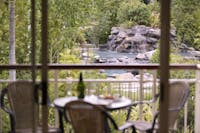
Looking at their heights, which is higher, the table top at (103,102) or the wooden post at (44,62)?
the wooden post at (44,62)

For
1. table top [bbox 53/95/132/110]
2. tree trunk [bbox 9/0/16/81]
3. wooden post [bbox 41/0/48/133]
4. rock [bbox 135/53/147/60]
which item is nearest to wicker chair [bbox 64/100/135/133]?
table top [bbox 53/95/132/110]

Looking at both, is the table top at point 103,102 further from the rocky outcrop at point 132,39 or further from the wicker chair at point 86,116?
the rocky outcrop at point 132,39

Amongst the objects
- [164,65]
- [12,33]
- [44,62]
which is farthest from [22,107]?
[12,33]

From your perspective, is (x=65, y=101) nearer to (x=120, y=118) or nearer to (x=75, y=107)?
(x=75, y=107)

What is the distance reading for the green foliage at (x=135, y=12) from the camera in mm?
10195

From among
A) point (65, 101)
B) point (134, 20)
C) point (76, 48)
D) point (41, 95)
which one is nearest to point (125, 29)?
point (134, 20)

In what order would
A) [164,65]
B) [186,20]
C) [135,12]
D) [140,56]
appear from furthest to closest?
1. [140,56]
2. [135,12]
3. [186,20]
4. [164,65]

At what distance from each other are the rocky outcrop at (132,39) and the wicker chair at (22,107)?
22.7 feet

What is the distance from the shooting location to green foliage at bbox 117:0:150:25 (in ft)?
33.4

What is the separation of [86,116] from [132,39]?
8784mm

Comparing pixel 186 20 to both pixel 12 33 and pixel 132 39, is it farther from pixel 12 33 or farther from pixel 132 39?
pixel 12 33

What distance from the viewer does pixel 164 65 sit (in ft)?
7.30

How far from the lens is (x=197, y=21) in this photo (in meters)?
9.73

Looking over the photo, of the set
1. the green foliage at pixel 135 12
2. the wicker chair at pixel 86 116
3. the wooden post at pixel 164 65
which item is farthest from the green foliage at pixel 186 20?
the wooden post at pixel 164 65
